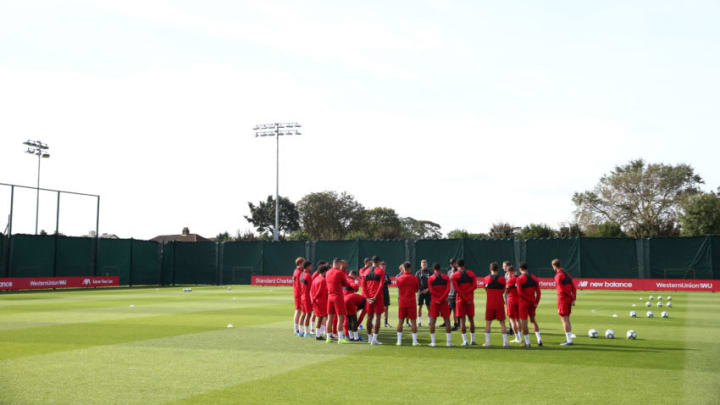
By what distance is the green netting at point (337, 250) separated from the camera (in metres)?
48.7

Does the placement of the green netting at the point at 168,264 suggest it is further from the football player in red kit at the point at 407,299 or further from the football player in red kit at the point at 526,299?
the football player in red kit at the point at 526,299

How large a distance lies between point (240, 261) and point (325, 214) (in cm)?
5114

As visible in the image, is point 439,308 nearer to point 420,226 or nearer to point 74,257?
point 74,257

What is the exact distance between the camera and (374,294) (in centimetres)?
1462

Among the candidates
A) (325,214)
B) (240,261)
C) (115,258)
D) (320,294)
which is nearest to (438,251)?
(240,261)

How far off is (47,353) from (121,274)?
3878cm

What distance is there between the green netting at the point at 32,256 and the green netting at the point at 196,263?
1121cm

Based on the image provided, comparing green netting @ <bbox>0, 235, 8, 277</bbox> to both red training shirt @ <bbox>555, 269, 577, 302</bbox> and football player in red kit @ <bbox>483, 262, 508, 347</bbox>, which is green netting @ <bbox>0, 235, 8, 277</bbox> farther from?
red training shirt @ <bbox>555, 269, 577, 302</bbox>

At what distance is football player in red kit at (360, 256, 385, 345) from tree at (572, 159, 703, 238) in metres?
64.7

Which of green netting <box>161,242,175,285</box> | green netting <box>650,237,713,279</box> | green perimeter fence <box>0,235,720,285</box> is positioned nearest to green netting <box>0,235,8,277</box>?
green perimeter fence <box>0,235,720,285</box>

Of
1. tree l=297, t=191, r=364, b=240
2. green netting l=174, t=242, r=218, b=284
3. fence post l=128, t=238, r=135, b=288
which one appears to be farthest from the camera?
tree l=297, t=191, r=364, b=240

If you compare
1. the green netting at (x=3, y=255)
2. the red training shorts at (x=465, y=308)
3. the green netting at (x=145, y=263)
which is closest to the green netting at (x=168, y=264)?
the green netting at (x=145, y=263)

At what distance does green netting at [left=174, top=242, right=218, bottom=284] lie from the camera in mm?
52812

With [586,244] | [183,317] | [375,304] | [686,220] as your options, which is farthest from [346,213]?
[375,304]
